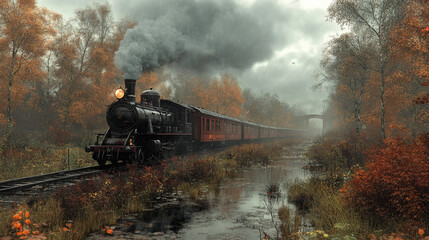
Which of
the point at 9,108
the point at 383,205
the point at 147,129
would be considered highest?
the point at 9,108

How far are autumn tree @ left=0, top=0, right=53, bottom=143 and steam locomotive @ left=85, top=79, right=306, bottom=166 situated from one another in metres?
9.74

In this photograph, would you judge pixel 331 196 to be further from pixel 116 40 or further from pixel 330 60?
pixel 116 40

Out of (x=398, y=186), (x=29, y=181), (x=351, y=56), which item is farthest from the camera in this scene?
(x=351, y=56)

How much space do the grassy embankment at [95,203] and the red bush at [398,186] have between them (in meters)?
4.39

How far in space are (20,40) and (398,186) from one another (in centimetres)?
2180

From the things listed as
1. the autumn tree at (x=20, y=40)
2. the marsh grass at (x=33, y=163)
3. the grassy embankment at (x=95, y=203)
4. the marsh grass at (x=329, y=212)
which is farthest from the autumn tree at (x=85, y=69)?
the marsh grass at (x=329, y=212)

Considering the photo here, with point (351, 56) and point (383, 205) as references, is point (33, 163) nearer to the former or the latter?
point (383, 205)

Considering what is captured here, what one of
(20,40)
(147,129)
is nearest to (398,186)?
(147,129)

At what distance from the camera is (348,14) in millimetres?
19844

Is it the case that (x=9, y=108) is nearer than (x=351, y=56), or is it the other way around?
(x=9, y=108)

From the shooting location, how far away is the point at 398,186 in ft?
16.2

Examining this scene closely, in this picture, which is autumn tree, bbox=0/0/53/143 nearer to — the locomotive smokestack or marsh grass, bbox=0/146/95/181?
marsh grass, bbox=0/146/95/181

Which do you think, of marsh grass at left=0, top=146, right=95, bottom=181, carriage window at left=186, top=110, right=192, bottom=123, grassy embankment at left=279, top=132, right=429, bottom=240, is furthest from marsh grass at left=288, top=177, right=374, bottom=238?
carriage window at left=186, top=110, right=192, bottom=123

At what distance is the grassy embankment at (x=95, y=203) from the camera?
481cm
